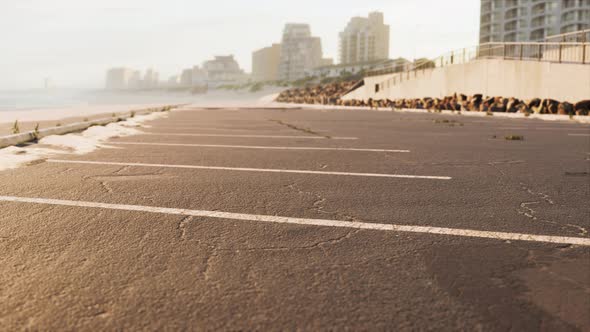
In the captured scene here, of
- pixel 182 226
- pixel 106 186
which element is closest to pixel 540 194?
pixel 182 226

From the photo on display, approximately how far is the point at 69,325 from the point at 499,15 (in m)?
109

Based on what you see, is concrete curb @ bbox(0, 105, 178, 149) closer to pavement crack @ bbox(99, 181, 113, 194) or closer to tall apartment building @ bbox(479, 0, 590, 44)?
pavement crack @ bbox(99, 181, 113, 194)

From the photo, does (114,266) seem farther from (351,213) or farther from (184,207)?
(351,213)

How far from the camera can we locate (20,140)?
9.16m

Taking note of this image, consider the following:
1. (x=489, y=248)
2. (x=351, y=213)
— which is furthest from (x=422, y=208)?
(x=489, y=248)

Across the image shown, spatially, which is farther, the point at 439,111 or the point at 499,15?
the point at 499,15

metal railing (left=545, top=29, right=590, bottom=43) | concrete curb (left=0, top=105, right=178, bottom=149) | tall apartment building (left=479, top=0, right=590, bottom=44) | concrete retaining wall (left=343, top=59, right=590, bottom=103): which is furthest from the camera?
tall apartment building (left=479, top=0, right=590, bottom=44)

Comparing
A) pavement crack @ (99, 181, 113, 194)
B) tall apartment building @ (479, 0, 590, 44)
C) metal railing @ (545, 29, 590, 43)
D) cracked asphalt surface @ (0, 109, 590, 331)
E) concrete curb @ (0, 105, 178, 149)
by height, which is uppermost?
tall apartment building @ (479, 0, 590, 44)

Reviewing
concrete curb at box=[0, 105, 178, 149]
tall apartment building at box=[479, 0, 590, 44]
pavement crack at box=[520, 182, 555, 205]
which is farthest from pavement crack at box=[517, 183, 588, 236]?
tall apartment building at box=[479, 0, 590, 44]

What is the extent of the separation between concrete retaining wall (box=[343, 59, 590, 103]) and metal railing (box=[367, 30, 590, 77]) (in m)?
0.48

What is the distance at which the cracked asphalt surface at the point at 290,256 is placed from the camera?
2391 millimetres

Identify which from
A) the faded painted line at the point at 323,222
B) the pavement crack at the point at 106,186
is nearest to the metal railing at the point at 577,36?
the faded painted line at the point at 323,222

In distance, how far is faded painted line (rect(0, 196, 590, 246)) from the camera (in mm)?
3650

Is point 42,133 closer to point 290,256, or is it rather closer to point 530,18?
point 290,256
